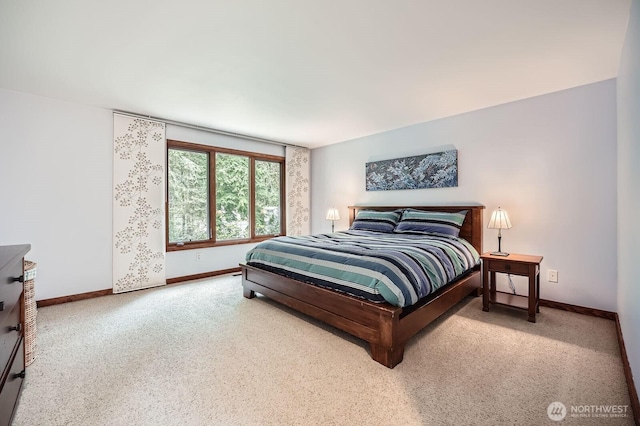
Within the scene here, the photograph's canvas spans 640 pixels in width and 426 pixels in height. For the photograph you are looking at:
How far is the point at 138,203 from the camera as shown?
359 cm

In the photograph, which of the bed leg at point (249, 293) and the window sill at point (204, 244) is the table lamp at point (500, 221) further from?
the window sill at point (204, 244)

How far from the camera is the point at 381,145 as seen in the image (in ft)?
14.5

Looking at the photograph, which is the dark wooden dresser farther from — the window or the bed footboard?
the window

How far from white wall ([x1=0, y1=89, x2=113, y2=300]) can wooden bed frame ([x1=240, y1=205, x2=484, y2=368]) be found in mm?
1880

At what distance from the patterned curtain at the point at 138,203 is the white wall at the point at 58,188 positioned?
3.7 inches

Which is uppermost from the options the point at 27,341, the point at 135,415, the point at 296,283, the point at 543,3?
the point at 543,3

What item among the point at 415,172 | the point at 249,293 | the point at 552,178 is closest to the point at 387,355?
the point at 249,293

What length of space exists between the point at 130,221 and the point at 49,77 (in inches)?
65.8

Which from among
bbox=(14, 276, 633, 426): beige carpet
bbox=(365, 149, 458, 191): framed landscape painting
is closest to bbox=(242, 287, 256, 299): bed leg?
bbox=(14, 276, 633, 426): beige carpet

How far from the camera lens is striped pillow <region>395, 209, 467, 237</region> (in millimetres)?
3320

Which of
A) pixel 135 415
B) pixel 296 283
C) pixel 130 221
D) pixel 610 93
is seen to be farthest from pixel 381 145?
pixel 135 415

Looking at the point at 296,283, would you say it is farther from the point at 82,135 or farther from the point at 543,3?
the point at 82,135

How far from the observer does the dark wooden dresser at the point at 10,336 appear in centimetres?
120

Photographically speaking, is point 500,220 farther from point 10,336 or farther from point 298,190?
point 10,336
